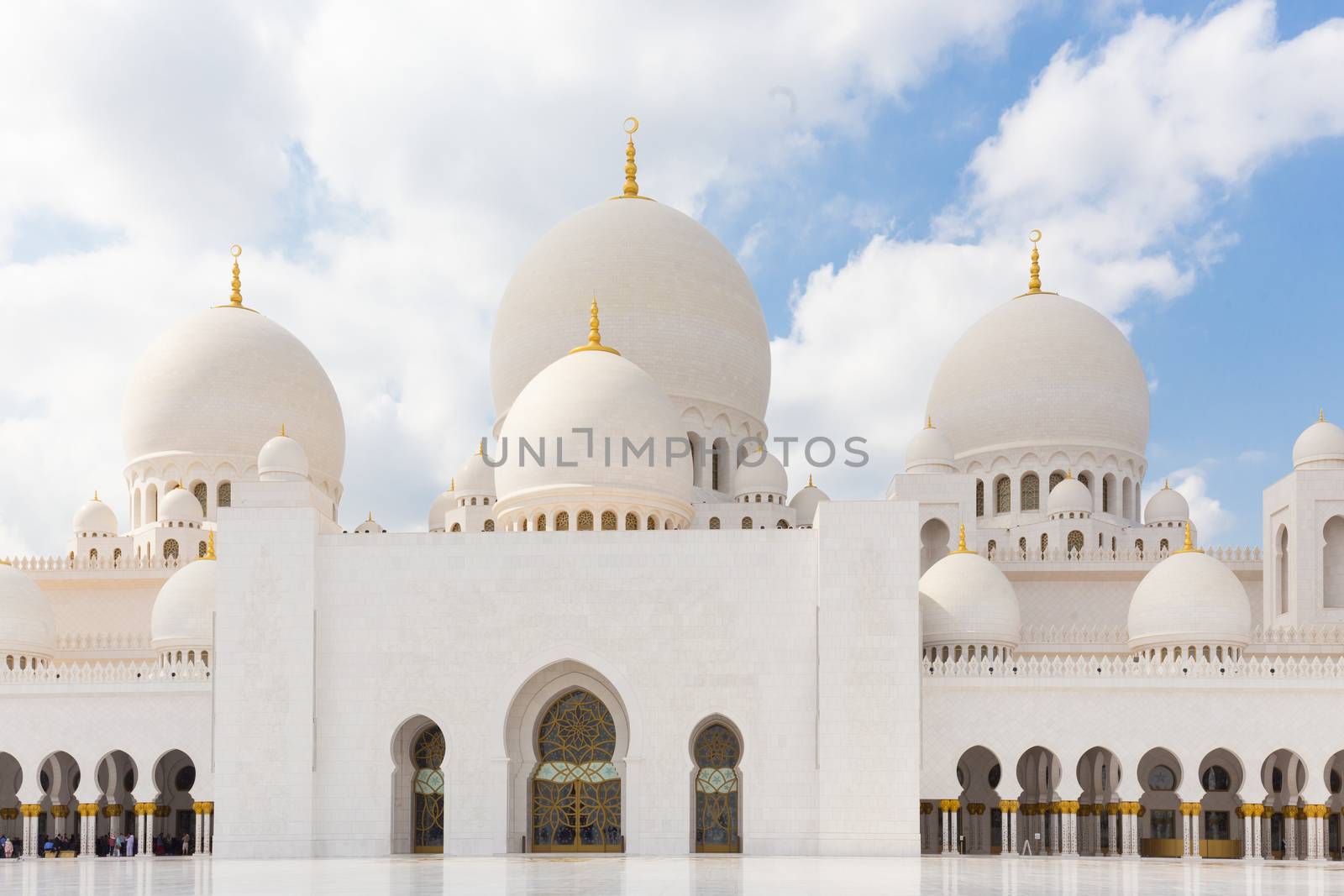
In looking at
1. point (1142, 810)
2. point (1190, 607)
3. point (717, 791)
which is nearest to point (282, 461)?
point (717, 791)

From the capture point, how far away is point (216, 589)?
1866cm

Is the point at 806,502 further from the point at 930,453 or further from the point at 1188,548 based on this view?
the point at 1188,548

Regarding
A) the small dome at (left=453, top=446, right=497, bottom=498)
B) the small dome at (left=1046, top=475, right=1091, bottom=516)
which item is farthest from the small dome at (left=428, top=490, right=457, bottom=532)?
the small dome at (left=1046, top=475, right=1091, bottom=516)

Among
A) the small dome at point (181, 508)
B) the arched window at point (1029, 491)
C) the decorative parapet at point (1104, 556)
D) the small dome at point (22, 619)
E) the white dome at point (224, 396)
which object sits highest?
the white dome at point (224, 396)

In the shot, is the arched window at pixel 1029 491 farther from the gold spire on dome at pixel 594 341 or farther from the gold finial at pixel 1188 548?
the gold spire on dome at pixel 594 341

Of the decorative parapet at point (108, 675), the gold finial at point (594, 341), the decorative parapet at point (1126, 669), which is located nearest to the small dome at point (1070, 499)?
the decorative parapet at point (1126, 669)

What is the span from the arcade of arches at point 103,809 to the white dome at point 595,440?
20.3 ft

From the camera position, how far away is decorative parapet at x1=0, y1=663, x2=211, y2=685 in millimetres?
20344

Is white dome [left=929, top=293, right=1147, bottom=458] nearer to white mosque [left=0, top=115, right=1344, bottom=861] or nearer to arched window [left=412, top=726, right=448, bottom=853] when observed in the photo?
white mosque [left=0, top=115, right=1344, bottom=861]

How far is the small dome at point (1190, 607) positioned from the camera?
20.8 metres

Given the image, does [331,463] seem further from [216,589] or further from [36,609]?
[216,589]

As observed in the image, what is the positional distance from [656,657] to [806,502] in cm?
734

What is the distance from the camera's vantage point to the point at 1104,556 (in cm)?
2497

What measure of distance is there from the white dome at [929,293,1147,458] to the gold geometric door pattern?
11265 mm
